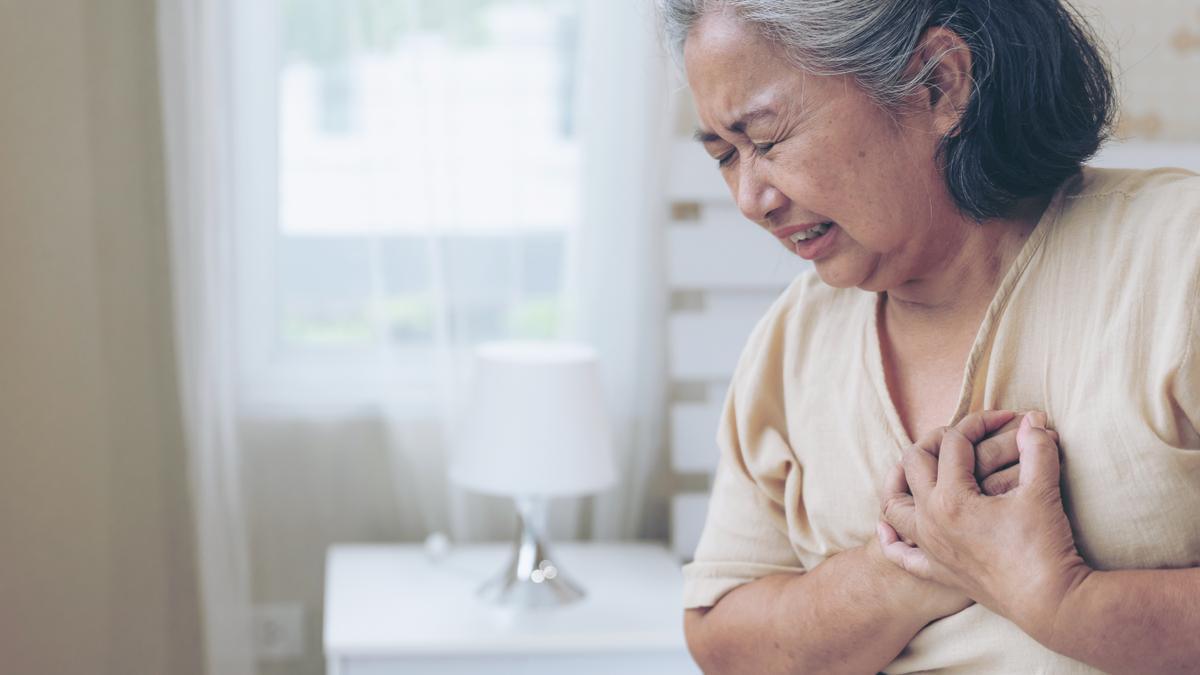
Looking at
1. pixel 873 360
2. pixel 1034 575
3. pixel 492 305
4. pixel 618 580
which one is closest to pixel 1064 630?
pixel 1034 575

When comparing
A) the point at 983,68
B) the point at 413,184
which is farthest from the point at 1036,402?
the point at 413,184

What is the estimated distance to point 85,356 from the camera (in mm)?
2309

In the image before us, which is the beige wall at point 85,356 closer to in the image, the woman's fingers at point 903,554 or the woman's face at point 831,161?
the woman's face at point 831,161

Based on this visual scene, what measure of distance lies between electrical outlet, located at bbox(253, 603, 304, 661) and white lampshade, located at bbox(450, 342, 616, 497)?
656 mm

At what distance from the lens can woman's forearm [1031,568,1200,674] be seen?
851 millimetres

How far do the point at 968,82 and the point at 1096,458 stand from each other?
0.99ft

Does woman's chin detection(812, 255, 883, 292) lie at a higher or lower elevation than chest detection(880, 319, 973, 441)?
higher

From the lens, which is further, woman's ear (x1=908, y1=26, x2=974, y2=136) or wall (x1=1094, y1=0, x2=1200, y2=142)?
wall (x1=1094, y1=0, x2=1200, y2=142)

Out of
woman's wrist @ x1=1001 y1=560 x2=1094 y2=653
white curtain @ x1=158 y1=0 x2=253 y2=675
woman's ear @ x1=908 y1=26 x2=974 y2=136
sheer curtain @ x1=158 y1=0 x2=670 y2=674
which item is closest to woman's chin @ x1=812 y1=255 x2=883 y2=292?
woman's ear @ x1=908 y1=26 x2=974 y2=136

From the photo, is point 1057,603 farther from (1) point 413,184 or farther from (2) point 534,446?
(1) point 413,184

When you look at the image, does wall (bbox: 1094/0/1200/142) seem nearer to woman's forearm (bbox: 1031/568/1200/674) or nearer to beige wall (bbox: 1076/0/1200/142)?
beige wall (bbox: 1076/0/1200/142)

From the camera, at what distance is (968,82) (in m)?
0.98

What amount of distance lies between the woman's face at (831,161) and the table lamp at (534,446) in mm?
1031

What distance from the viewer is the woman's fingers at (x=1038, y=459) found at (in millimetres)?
898
